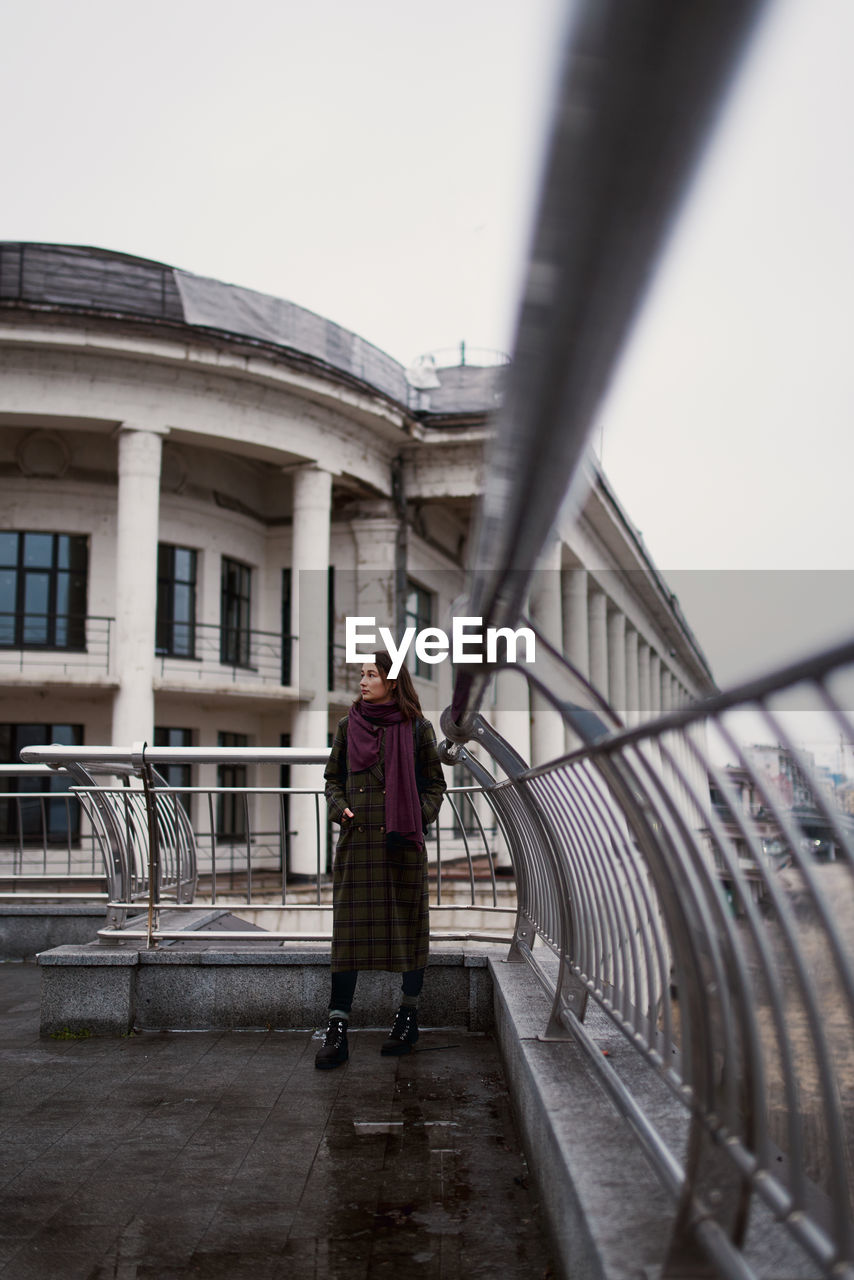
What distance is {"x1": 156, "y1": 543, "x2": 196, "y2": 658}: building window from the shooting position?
23141 mm

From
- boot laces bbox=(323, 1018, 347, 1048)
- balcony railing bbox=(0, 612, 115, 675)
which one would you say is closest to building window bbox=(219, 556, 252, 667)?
balcony railing bbox=(0, 612, 115, 675)

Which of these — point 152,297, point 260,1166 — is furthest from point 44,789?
point 260,1166

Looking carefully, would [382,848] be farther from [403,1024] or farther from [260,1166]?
[260,1166]

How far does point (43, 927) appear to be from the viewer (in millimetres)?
8977

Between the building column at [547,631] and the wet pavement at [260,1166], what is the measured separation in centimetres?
2134

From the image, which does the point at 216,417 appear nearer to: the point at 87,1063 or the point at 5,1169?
the point at 87,1063

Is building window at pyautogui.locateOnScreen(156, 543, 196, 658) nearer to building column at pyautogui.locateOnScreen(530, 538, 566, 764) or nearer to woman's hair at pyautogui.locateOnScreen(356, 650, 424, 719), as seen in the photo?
building column at pyautogui.locateOnScreen(530, 538, 566, 764)

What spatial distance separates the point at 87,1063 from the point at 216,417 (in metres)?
17.2

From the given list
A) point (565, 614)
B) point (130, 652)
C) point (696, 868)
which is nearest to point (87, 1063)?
point (696, 868)

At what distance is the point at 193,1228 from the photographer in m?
3.21

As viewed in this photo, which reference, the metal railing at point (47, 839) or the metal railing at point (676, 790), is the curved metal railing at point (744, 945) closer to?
the metal railing at point (676, 790)

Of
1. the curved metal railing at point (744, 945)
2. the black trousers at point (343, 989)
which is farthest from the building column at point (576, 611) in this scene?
the curved metal railing at point (744, 945)

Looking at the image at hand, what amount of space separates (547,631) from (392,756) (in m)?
22.2

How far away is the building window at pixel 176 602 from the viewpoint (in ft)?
75.9
